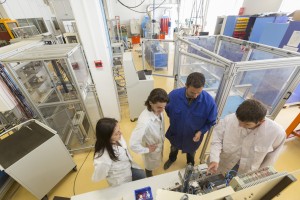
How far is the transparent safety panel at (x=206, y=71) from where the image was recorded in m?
2.04

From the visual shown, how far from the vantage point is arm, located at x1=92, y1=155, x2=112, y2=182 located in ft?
3.54

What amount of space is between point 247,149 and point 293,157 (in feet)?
5.92

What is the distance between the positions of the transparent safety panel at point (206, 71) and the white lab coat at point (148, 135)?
3.18 feet

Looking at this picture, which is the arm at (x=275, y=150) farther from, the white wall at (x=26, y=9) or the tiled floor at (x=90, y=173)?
the white wall at (x=26, y=9)

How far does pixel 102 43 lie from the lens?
216 cm

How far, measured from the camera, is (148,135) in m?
1.47

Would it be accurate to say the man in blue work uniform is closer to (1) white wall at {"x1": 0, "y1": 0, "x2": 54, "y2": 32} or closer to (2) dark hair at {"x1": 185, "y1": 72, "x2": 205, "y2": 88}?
(2) dark hair at {"x1": 185, "y1": 72, "x2": 205, "y2": 88}

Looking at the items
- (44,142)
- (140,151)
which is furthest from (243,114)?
(44,142)

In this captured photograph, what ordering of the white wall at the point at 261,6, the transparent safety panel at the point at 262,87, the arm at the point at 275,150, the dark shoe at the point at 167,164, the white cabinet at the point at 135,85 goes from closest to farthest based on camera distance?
the arm at the point at 275,150 → the transparent safety panel at the point at 262,87 → the dark shoe at the point at 167,164 → the white cabinet at the point at 135,85 → the white wall at the point at 261,6

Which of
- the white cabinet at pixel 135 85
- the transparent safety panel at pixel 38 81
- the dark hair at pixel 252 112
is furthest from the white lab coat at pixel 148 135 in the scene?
the transparent safety panel at pixel 38 81

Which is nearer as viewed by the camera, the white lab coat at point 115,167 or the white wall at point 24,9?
the white lab coat at point 115,167

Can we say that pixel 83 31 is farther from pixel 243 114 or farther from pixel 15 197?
pixel 15 197

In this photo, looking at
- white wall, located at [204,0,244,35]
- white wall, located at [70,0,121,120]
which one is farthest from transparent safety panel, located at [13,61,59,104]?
white wall, located at [204,0,244,35]

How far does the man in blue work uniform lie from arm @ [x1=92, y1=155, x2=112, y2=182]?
0.81 metres
